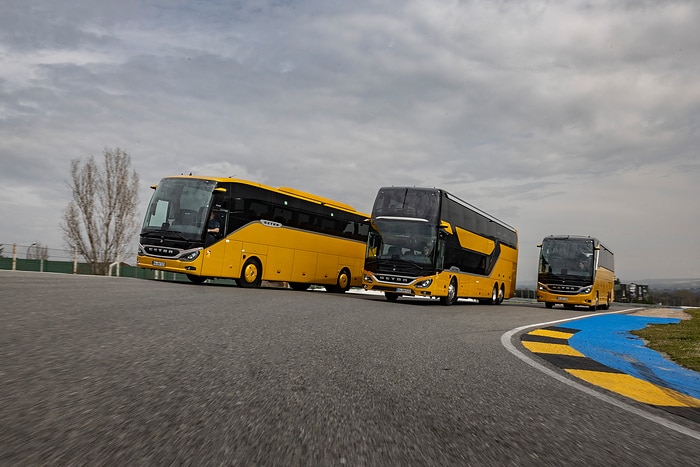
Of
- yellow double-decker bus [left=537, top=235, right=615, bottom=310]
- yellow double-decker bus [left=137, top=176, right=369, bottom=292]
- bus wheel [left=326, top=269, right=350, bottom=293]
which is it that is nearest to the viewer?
yellow double-decker bus [left=137, top=176, right=369, bottom=292]

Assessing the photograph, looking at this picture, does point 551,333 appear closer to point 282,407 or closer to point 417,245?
point 282,407

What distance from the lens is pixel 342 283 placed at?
26.9 metres

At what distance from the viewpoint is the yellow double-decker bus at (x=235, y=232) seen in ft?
65.2

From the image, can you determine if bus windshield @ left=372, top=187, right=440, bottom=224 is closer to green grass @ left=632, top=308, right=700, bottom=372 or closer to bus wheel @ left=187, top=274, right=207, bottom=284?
bus wheel @ left=187, top=274, right=207, bottom=284

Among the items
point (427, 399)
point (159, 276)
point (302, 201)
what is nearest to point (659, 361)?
point (427, 399)

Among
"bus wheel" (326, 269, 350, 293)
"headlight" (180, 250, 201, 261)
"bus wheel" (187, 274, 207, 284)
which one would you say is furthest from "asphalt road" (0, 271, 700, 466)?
"bus wheel" (326, 269, 350, 293)

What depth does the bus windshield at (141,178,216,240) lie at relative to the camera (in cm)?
1991

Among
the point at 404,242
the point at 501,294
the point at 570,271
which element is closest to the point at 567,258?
the point at 570,271

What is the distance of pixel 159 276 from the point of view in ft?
101

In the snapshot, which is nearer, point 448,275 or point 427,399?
point 427,399

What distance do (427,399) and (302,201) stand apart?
67.2ft

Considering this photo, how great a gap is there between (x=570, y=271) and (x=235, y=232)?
16.4 m

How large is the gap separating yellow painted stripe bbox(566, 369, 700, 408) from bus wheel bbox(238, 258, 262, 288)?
Result: 53.9ft

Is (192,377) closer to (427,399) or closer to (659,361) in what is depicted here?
(427,399)
